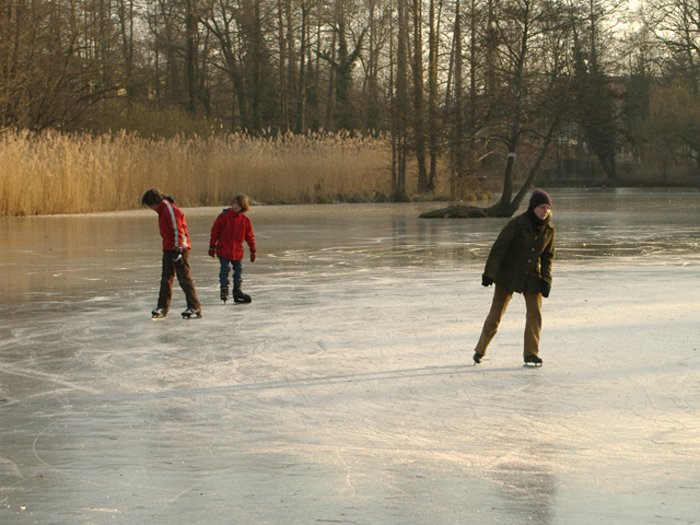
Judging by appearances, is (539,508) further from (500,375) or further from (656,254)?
(656,254)

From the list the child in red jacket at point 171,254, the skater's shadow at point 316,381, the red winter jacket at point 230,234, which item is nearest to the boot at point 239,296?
the red winter jacket at point 230,234

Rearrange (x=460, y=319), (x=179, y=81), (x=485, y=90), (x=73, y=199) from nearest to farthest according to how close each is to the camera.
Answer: (x=460, y=319) < (x=73, y=199) < (x=485, y=90) < (x=179, y=81)

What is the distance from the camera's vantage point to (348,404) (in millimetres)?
6176

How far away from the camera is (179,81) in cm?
5778

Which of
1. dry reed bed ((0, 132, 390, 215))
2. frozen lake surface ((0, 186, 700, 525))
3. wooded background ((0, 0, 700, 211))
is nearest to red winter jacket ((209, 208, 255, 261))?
frozen lake surface ((0, 186, 700, 525))

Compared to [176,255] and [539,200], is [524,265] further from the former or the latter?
[176,255]

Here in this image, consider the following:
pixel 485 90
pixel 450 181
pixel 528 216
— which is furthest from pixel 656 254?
pixel 450 181

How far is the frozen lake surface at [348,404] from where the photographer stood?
172 inches

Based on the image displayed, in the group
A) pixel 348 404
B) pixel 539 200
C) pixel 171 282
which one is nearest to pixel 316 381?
pixel 348 404

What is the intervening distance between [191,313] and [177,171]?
73.2ft

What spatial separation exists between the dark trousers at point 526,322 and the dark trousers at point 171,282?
10.1 feet

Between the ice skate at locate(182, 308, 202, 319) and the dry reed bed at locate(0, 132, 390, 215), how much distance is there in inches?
664

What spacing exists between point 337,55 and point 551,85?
32187 millimetres

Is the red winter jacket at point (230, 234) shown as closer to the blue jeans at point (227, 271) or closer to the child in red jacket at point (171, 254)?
the blue jeans at point (227, 271)
